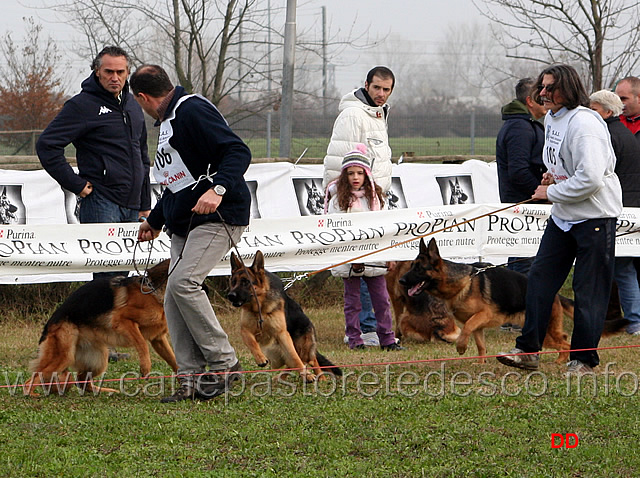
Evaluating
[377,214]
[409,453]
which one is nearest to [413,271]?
[377,214]

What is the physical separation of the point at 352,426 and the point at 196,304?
47.3 inches

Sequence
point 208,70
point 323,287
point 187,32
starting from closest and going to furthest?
point 323,287
point 187,32
point 208,70

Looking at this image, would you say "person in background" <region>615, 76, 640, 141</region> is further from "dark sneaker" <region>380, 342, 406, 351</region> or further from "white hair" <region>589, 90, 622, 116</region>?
"dark sneaker" <region>380, 342, 406, 351</region>

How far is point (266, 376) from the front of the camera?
5.88 meters

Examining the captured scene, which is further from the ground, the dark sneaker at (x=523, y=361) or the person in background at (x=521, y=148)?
the person in background at (x=521, y=148)

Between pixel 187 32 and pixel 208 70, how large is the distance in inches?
52.7

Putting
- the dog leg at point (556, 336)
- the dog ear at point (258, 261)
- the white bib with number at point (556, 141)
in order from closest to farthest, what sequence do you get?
the white bib with number at point (556, 141) → the dog ear at point (258, 261) → the dog leg at point (556, 336)

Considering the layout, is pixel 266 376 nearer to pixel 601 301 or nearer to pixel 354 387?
A: pixel 354 387

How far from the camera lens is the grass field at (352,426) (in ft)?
12.9

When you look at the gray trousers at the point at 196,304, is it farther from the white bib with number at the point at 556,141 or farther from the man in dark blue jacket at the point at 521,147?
the man in dark blue jacket at the point at 521,147

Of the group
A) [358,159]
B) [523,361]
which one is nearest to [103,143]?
[358,159]

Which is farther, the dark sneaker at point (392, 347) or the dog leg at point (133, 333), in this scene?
the dark sneaker at point (392, 347)

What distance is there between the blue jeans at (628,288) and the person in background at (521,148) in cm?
134

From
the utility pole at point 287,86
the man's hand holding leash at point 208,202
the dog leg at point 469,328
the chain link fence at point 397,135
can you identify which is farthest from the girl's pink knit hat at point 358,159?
the chain link fence at point 397,135
